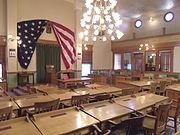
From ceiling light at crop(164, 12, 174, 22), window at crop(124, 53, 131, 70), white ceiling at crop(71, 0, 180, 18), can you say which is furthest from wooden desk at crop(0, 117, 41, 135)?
ceiling light at crop(164, 12, 174, 22)

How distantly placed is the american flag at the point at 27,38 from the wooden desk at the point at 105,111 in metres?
7.41

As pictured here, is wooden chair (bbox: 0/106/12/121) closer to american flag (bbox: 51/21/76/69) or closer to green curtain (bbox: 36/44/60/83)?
green curtain (bbox: 36/44/60/83)

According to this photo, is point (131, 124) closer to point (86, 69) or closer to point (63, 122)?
point (63, 122)

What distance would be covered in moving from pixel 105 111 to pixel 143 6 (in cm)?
1019

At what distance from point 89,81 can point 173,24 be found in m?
7.11

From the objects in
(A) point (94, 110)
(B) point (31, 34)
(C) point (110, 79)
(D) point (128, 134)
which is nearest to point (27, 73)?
(B) point (31, 34)

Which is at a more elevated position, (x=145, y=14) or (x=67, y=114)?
(x=145, y=14)

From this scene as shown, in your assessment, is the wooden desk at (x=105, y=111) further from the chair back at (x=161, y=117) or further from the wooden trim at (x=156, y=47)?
the wooden trim at (x=156, y=47)

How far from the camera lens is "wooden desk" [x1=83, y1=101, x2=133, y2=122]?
270 centimetres

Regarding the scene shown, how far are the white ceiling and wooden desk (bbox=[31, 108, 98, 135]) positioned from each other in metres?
9.23

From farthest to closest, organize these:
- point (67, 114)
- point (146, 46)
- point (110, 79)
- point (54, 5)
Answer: point (110, 79), point (146, 46), point (54, 5), point (67, 114)

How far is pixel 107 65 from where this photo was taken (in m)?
14.0

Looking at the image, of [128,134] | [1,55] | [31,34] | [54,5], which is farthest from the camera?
[54,5]

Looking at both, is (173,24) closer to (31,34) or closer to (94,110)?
(31,34)
